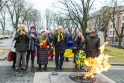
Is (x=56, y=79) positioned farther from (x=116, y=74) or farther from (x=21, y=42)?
(x=116, y=74)

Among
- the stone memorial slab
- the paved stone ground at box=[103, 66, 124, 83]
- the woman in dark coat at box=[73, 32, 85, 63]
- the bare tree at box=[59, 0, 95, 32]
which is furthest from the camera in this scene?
the bare tree at box=[59, 0, 95, 32]

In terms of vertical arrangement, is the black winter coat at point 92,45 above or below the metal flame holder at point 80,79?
above

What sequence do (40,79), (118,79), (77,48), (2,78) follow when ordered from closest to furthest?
(40,79)
(2,78)
(118,79)
(77,48)

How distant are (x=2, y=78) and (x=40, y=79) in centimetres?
341

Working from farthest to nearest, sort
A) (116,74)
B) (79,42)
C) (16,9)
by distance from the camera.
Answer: (16,9), (79,42), (116,74)

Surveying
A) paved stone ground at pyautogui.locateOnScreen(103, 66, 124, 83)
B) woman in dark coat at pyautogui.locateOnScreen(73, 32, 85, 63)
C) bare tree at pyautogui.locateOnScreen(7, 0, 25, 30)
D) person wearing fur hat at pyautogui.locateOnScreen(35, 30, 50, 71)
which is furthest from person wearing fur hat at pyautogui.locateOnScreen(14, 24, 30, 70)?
bare tree at pyautogui.locateOnScreen(7, 0, 25, 30)

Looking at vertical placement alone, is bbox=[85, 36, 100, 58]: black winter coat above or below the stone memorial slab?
above

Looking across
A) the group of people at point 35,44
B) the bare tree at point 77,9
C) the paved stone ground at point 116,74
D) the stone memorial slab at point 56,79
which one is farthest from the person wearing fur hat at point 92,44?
the bare tree at point 77,9

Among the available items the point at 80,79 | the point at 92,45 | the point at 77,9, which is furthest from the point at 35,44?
the point at 77,9

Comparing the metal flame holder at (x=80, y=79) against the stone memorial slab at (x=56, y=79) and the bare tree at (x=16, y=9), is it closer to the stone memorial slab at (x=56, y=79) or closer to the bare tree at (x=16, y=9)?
the stone memorial slab at (x=56, y=79)

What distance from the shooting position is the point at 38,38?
13125mm

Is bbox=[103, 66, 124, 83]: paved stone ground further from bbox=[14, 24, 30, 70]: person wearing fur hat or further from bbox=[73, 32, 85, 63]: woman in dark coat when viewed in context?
bbox=[14, 24, 30, 70]: person wearing fur hat

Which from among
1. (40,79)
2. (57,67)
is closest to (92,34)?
(57,67)

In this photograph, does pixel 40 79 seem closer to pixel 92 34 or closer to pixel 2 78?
pixel 2 78
